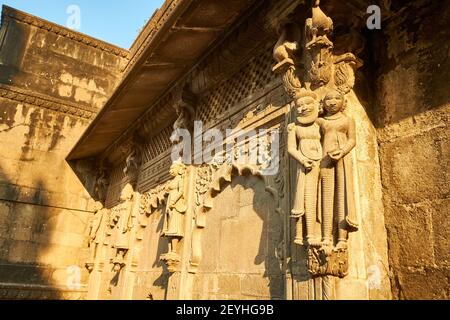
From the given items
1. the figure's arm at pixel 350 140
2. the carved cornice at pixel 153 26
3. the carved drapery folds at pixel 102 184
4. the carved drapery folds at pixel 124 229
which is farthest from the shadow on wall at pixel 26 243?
the figure's arm at pixel 350 140

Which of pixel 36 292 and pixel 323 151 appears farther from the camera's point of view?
pixel 36 292

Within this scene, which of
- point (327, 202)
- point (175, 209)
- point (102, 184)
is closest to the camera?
point (327, 202)

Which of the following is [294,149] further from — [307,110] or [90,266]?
[90,266]

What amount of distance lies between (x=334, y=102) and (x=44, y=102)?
773 centimetres

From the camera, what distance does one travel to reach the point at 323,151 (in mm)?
2439

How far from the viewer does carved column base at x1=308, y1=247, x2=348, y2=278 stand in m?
2.18

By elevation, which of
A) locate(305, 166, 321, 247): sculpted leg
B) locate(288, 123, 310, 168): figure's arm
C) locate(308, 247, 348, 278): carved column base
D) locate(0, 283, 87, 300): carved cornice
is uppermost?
locate(288, 123, 310, 168): figure's arm

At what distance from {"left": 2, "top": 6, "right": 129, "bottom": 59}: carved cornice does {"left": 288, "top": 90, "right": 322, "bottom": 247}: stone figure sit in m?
8.12

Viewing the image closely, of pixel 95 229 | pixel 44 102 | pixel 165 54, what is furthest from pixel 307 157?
pixel 44 102

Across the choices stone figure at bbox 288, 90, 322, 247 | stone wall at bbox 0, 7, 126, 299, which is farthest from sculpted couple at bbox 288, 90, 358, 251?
stone wall at bbox 0, 7, 126, 299

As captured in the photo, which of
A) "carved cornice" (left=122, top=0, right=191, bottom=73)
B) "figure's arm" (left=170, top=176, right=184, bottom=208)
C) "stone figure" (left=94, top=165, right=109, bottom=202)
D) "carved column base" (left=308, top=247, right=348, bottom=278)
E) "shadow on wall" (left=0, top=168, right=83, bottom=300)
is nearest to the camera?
"carved column base" (left=308, top=247, right=348, bottom=278)

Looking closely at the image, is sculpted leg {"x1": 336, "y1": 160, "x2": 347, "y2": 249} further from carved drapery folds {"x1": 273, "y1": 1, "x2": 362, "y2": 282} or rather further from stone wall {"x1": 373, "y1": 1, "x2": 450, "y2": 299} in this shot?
stone wall {"x1": 373, "y1": 1, "x2": 450, "y2": 299}

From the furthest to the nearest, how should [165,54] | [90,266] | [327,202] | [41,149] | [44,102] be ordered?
[44,102] → [41,149] → [90,266] → [165,54] → [327,202]
